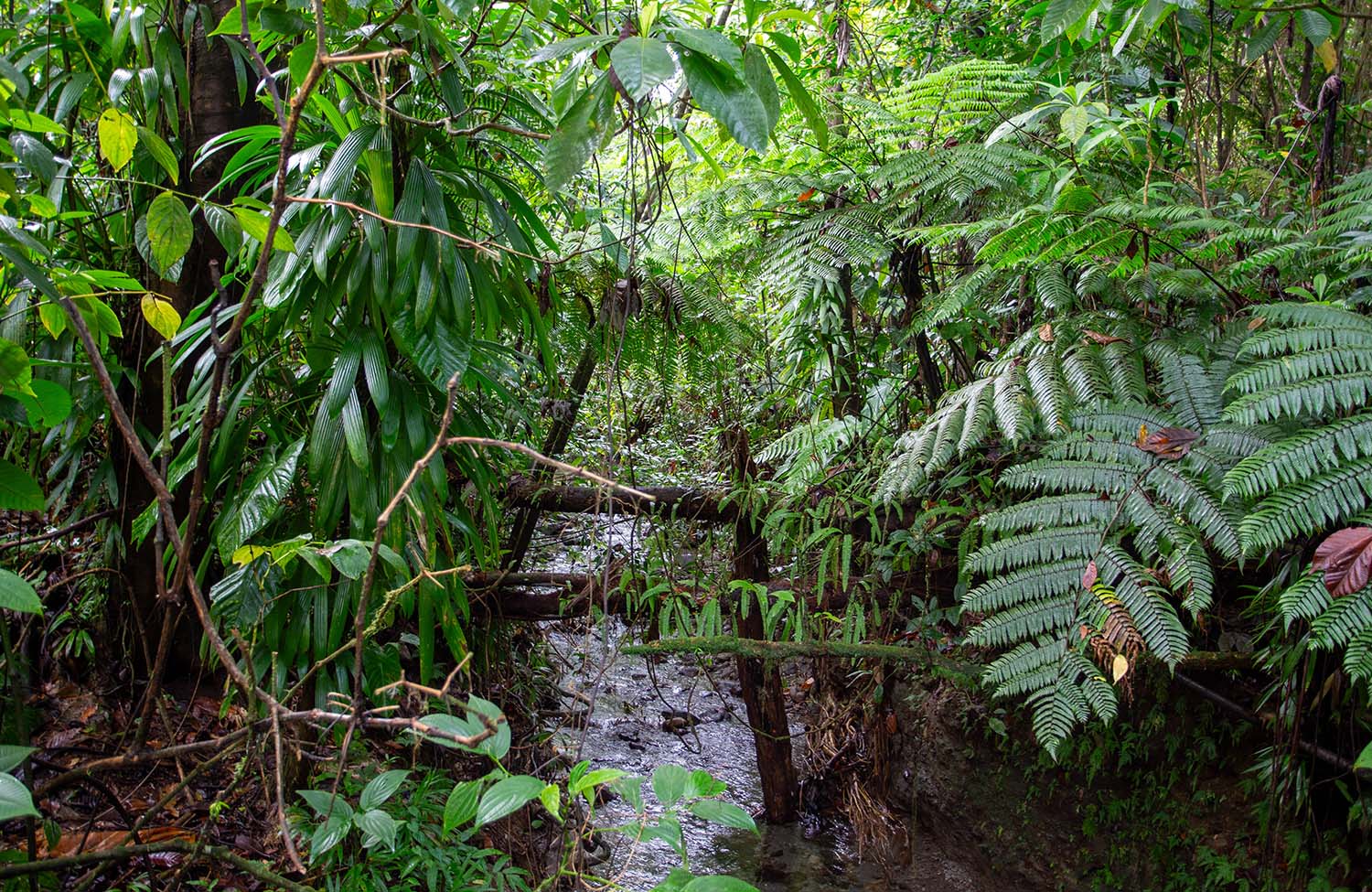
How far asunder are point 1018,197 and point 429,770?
233cm

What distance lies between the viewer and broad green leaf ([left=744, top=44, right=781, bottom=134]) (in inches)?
49.9

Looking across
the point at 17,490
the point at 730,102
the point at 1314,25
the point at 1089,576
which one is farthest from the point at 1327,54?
the point at 17,490

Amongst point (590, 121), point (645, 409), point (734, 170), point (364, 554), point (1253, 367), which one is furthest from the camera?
A: point (645, 409)

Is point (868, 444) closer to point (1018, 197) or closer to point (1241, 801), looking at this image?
point (1018, 197)

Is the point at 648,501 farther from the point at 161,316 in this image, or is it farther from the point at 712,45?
the point at 712,45

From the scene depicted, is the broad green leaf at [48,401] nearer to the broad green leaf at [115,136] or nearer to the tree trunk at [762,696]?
the broad green leaf at [115,136]

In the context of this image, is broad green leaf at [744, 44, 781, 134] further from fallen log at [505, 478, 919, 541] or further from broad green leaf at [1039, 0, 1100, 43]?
fallen log at [505, 478, 919, 541]

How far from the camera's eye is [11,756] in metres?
1.01

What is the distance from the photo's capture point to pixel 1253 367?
69.4 inches

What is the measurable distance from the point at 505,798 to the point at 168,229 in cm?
92

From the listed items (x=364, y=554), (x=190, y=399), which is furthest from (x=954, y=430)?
(x=190, y=399)

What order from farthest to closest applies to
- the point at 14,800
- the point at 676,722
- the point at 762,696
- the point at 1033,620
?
the point at 676,722 → the point at 762,696 → the point at 1033,620 → the point at 14,800

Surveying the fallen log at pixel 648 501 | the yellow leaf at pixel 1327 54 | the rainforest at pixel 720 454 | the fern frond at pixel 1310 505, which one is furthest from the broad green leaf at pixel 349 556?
the yellow leaf at pixel 1327 54

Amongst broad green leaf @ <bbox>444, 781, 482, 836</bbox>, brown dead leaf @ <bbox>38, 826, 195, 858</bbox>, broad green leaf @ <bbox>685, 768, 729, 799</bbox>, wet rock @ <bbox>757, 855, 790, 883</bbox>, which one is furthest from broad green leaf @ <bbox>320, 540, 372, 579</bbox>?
wet rock @ <bbox>757, 855, 790, 883</bbox>
